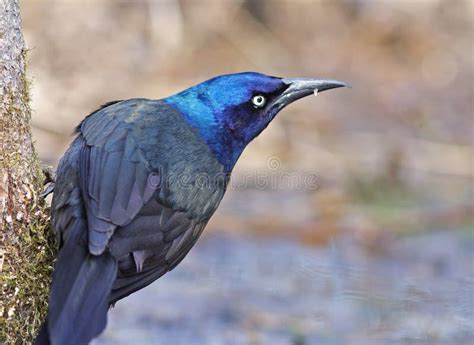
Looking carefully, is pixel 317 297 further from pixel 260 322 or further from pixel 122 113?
pixel 122 113

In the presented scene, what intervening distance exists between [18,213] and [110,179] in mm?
465

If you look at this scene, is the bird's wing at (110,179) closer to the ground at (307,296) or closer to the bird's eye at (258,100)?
the bird's eye at (258,100)

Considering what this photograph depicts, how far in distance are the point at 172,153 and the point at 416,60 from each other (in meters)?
8.09

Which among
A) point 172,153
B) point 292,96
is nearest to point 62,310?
point 172,153

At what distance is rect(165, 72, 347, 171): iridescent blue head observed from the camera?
16.0 ft

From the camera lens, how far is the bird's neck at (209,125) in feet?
15.9

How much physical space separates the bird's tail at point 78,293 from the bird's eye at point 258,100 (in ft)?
4.33

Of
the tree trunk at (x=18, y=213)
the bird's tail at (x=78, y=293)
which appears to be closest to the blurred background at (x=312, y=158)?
the tree trunk at (x=18, y=213)

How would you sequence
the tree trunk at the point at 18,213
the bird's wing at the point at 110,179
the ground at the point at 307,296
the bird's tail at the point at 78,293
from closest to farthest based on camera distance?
the bird's tail at the point at 78,293 → the bird's wing at the point at 110,179 → the tree trunk at the point at 18,213 → the ground at the point at 307,296

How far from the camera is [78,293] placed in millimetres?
3816

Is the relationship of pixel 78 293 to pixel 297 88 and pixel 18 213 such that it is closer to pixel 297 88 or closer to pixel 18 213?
pixel 18 213

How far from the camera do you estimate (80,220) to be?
4.01m

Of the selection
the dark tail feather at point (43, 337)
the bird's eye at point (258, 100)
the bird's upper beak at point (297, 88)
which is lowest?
the dark tail feather at point (43, 337)

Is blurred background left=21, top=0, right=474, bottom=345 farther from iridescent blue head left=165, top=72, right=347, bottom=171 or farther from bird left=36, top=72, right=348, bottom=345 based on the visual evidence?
bird left=36, top=72, right=348, bottom=345
